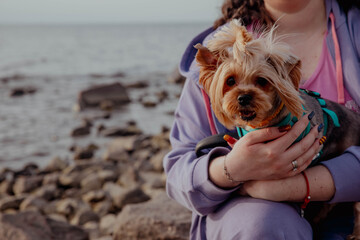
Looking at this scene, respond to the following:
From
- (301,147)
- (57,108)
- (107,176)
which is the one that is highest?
(301,147)

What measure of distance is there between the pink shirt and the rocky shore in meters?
1.76

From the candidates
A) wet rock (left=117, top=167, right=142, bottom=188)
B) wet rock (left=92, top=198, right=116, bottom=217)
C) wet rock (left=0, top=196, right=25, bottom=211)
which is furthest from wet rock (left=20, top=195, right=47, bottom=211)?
wet rock (left=117, top=167, right=142, bottom=188)

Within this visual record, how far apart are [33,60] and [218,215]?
3471 centimetres

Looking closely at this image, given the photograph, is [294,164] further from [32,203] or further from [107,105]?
[107,105]

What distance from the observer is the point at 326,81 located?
9.23 ft

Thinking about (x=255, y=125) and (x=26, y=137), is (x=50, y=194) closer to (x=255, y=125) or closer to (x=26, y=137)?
(x=26, y=137)

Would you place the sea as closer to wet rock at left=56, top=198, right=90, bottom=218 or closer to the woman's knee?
the woman's knee

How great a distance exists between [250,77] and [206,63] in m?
0.25

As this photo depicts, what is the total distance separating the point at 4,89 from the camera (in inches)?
782

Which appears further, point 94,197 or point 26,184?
point 26,184

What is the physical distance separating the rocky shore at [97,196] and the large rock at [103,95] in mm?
3915

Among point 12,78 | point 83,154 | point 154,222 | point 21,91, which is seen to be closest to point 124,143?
point 83,154

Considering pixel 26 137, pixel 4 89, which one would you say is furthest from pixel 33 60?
pixel 26 137

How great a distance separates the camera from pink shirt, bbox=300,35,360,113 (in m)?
2.78
